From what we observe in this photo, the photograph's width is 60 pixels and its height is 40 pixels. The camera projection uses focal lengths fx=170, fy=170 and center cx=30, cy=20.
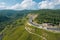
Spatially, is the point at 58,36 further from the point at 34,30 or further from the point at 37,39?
the point at 34,30

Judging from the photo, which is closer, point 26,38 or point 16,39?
point 26,38

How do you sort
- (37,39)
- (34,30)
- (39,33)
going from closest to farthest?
(37,39) → (39,33) → (34,30)

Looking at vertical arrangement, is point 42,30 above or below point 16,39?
above

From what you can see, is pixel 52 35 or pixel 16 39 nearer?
pixel 52 35

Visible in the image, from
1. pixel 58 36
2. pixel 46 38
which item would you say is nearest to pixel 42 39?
pixel 46 38

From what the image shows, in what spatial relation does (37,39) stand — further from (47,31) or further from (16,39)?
(16,39)

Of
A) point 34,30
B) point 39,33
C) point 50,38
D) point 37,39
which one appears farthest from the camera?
point 34,30

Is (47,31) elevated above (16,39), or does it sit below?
above

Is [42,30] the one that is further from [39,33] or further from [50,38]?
[50,38]
